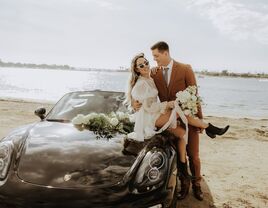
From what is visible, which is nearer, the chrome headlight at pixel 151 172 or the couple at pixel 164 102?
the chrome headlight at pixel 151 172

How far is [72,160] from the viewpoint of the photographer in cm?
364

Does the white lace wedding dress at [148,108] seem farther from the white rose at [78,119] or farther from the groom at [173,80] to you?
the white rose at [78,119]

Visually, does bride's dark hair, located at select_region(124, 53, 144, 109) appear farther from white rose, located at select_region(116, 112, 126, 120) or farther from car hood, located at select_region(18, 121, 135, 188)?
car hood, located at select_region(18, 121, 135, 188)

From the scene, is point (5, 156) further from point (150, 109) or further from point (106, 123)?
point (150, 109)

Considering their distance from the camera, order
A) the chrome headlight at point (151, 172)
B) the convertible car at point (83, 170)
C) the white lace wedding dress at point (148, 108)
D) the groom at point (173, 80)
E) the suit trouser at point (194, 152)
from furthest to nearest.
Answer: the suit trouser at point (194, 152)
the groom at point (173, 80)
the white lace wedding dress at point (148, 108)
the chrome headlight at point (151, 172)
the convertible car at point (83, 170)

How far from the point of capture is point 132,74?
15.9 feet

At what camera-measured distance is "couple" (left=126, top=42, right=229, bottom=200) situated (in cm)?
464

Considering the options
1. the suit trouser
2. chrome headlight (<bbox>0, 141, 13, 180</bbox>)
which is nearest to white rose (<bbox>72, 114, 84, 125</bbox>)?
chrome headlight (<bbox>0, 141, 13, 180</bbox>)

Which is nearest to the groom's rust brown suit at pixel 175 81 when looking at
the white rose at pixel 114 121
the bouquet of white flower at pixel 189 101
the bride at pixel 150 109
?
the bride at pixel 150 109

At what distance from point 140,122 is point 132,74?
70 centimetres

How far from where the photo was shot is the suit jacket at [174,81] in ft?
16.9

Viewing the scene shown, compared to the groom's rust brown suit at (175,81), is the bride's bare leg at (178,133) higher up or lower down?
lower down

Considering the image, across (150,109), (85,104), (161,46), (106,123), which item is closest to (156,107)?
(150,109)

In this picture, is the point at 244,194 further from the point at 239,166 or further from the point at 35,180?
the point at 35,180
